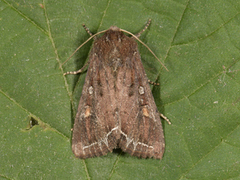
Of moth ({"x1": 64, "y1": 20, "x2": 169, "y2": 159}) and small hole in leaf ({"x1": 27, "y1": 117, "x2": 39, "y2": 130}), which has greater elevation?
moth ({"x1": 64, "y1": 20, "x2": 169, "y2": 159})

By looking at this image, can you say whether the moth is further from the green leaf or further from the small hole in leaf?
the small hole in leaf

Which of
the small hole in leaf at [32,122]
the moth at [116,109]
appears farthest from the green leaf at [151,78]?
the moth at [116,109]

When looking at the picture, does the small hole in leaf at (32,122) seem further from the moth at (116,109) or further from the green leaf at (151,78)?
the moth at (116,109)

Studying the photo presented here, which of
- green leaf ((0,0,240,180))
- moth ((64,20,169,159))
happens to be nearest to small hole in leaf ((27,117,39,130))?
green leaf ((0,0,240,180))

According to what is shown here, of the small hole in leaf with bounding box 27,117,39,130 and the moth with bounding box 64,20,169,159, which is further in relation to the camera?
the small hole in leaf with bounding box 27,117,39,130

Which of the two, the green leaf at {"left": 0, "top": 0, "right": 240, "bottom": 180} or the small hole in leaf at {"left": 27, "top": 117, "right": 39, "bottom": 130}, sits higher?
the green leaf at {"left": 0, "top": 0, "right": 240, "bottom": 180}

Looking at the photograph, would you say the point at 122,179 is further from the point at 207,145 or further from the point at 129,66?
the point at 129,66
